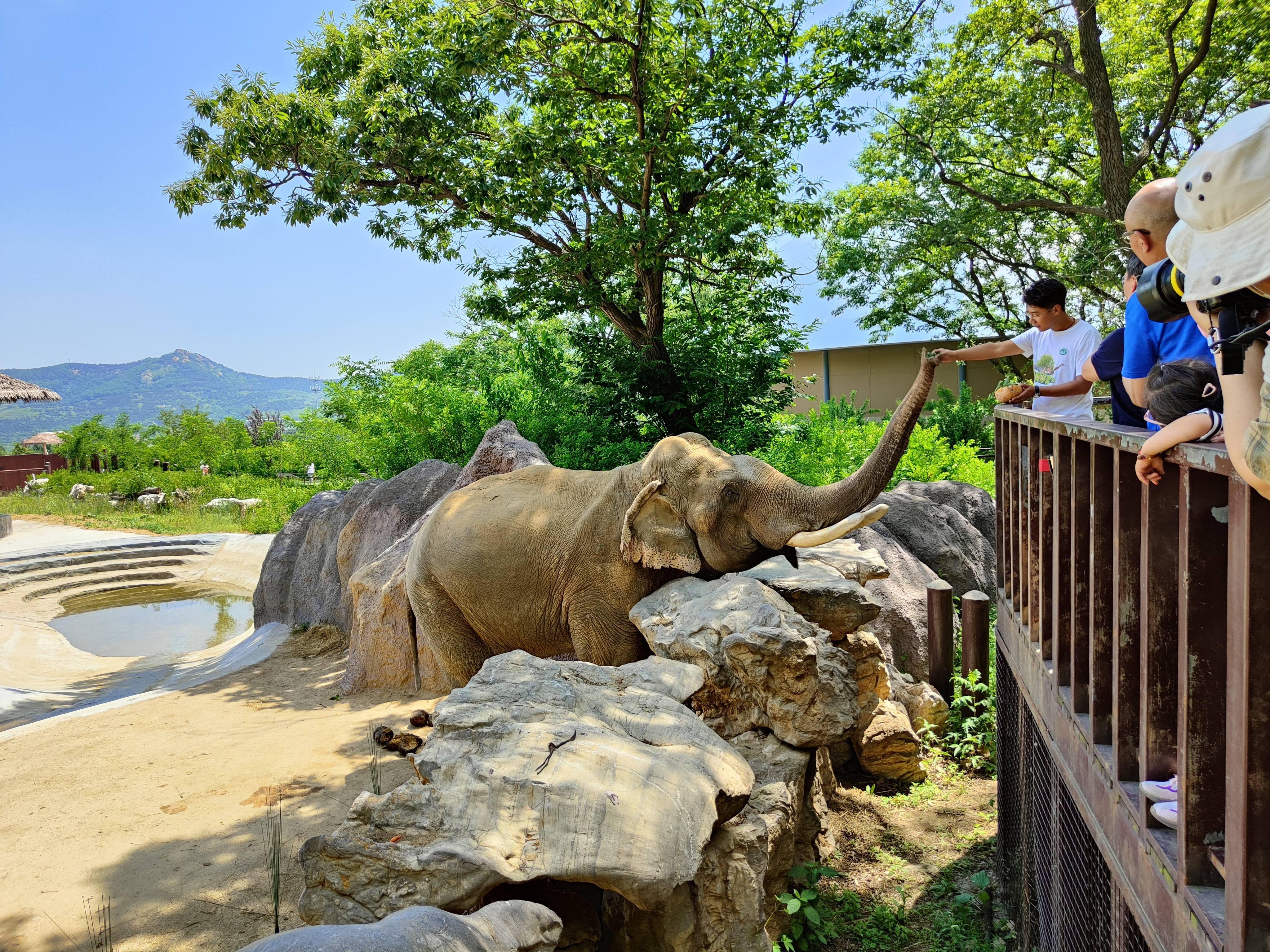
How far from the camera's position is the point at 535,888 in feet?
8.58

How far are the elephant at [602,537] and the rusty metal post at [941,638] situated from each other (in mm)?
1367

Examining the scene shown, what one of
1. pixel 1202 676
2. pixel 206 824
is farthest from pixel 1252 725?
pixel 206 824

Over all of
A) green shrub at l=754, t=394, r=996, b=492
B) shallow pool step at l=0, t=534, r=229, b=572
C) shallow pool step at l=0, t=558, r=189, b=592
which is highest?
A: green shrub at l=754, t=394, r=996, b=492

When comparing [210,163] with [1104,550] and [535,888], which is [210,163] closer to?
[535,888]

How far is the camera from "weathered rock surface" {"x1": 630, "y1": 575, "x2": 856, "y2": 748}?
3.57 m

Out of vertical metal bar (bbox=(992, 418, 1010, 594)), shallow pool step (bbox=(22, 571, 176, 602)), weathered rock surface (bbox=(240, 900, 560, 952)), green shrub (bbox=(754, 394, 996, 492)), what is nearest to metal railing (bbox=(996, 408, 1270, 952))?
vertical metal bar (bbox=(992, 418, 1010, 594))

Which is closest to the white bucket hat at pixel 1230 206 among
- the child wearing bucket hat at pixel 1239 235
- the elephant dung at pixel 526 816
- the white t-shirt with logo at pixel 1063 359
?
the child wearing bucket hat at pixel 1239 235

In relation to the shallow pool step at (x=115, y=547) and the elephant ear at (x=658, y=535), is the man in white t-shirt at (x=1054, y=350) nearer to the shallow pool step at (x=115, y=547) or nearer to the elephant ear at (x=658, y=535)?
the elephant ear at (x=658, y=535)

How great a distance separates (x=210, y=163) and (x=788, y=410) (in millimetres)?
16275

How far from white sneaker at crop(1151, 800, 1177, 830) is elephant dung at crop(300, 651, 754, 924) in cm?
117

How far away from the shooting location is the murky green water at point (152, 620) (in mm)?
12977

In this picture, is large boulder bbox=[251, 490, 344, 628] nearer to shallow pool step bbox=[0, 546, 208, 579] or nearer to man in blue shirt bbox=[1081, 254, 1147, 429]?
shallow pool step bbox=[0, 546, 208, 579]

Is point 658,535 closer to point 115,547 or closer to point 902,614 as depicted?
point 902,614

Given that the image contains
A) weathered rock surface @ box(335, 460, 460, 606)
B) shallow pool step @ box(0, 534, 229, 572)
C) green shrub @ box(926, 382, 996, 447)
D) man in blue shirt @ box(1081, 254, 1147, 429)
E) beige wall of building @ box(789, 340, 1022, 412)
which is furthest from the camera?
beige wall of building @ box(789, 340, 1022, 412)
